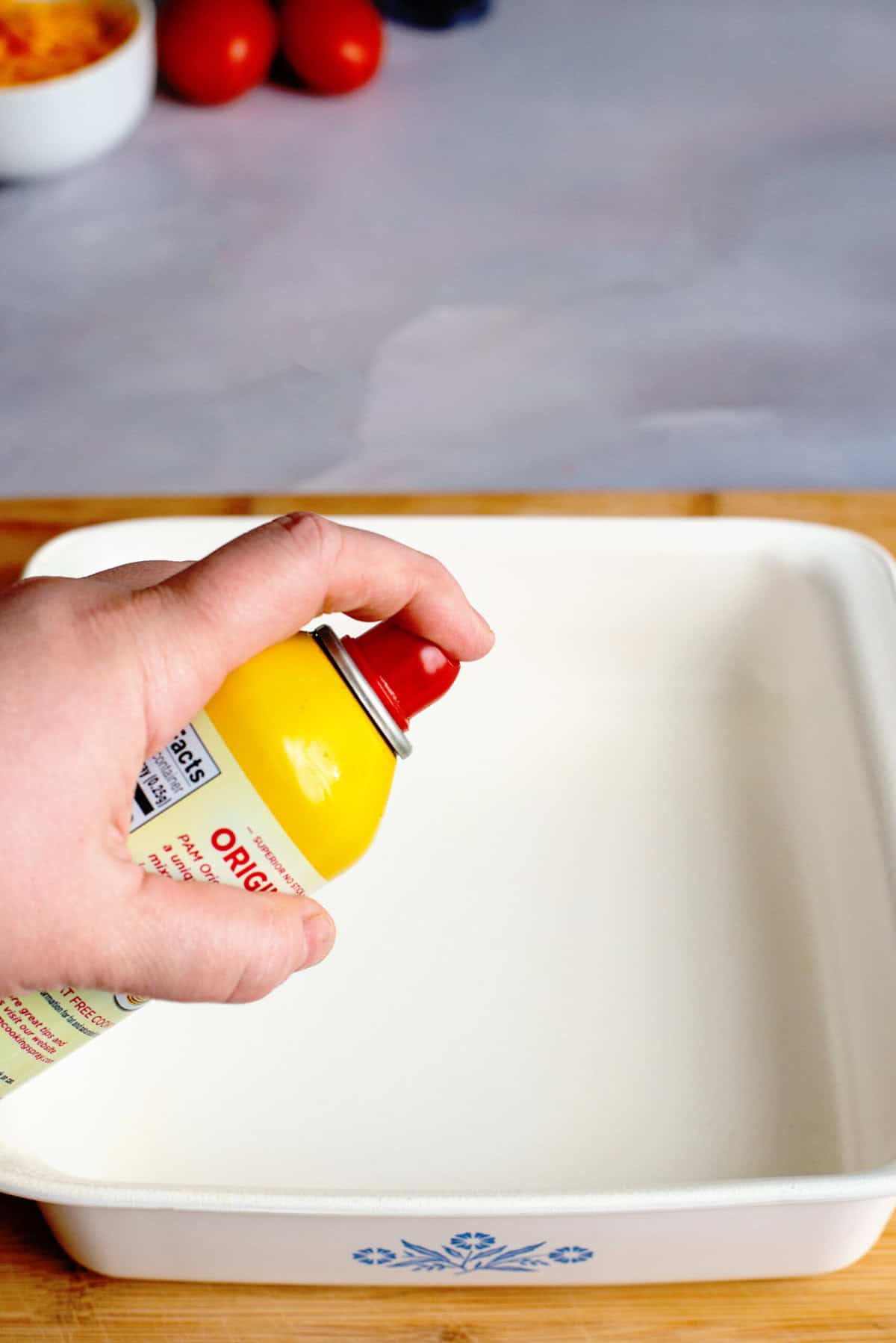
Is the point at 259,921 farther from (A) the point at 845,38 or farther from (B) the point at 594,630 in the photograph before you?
(A) the point at 845,38

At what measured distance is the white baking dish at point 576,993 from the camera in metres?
0.52

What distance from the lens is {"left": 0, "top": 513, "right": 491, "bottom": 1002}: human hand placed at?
0.39 meters

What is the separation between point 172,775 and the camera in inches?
17.1

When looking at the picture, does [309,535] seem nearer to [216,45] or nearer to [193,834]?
[193,834]

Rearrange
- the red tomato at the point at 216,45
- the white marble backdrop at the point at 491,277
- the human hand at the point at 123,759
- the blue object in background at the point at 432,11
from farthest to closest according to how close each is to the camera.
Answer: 1. the blue object in background at the point at 432,11
2. the red tomato at the point at 216,45
3. the white marble backdrop at the point at 491,277
4. the human hand at the point at 123,759

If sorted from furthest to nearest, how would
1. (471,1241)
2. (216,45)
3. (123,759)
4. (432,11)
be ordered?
(432,11) < (216,45) < (471,1241) < (123,759)

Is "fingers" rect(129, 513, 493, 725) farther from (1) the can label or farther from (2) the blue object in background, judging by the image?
(2) the blue object in background

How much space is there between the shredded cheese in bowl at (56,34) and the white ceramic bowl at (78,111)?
0.01 metres

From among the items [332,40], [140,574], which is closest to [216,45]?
[332,40]

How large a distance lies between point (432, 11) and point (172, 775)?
3.84 feet

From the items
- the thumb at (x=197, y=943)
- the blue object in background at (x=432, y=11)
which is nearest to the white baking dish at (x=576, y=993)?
the thumb at (x=197, y=943)

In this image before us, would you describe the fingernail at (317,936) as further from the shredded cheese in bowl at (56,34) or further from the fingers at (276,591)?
the shredded cheese in bowl at (56,34)

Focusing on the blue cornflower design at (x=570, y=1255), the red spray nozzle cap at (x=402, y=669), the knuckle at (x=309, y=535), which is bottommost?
the blue cornflower design at (x=570, y=1255)

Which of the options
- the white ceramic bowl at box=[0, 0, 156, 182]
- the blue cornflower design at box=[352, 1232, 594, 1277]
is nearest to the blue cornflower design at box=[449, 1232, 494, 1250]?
the blue cornflower design at box=[352, 1232, 594, 1277]
